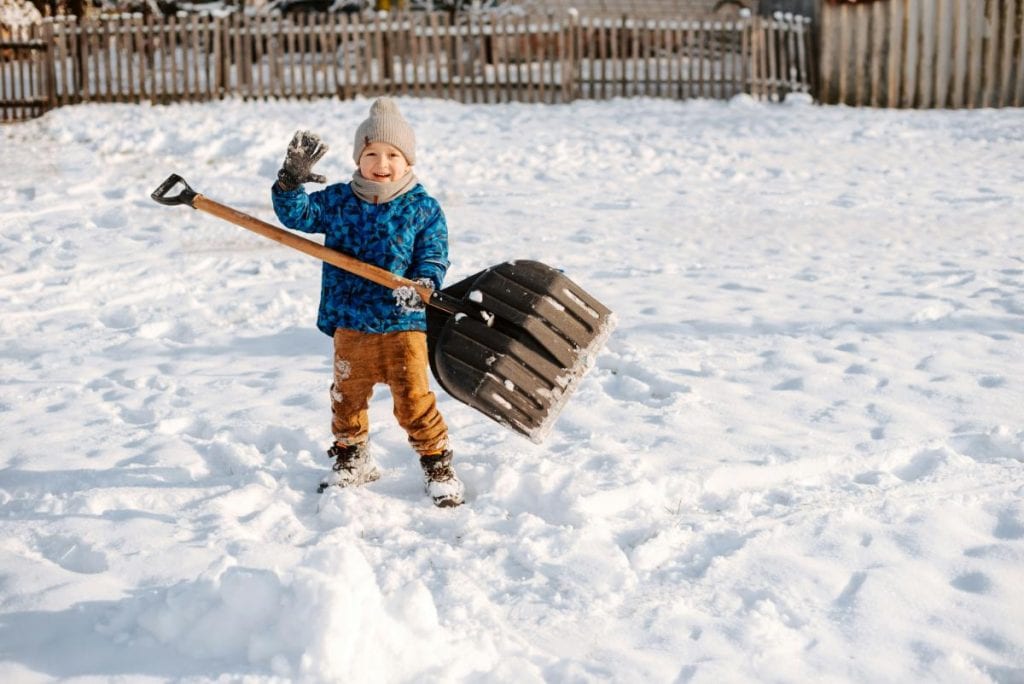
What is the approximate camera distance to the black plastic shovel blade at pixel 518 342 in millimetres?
3352

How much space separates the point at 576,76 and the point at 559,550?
1180 cm

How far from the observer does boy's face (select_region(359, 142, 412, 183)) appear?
11.2ft

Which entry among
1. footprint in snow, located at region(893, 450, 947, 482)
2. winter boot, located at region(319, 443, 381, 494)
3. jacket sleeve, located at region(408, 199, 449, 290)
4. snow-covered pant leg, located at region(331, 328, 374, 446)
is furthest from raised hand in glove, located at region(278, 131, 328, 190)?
footprint in snow, located at region(893, 450, 947, 482)

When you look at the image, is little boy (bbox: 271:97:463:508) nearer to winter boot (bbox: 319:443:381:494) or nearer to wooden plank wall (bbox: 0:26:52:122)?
winter boot (bbox: 319:443:381:494)

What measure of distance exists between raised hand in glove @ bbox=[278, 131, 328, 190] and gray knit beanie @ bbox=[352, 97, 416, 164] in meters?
0.13

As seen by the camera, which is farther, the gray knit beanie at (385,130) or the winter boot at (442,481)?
the winter boot at (442,481)

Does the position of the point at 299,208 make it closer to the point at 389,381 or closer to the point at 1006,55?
the point at 389,381

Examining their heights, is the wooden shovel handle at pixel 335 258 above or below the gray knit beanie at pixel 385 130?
below

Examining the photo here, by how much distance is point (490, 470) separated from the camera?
3.68 meters

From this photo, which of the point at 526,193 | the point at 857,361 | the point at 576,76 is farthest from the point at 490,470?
the point at 576,76

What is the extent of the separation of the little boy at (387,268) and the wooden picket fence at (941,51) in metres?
11.4

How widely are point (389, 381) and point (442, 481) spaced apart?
1.23 ft

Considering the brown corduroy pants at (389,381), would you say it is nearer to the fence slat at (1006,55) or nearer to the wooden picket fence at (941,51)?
the wooden picket fence at (941,51)

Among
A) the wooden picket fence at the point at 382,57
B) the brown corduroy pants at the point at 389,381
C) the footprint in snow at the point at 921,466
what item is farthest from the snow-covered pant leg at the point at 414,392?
the wooden picket fence at the point at 382,57
